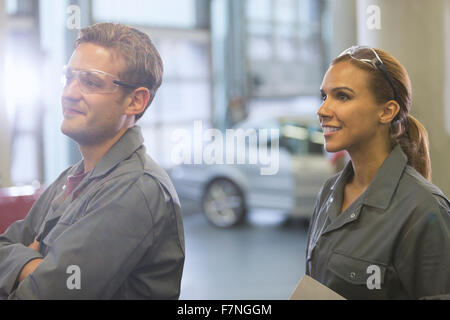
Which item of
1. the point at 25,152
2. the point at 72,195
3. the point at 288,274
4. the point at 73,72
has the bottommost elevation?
the point at 288,274

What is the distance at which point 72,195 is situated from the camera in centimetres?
129

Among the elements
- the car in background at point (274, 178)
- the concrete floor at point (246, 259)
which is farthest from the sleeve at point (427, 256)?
the car in background at point (274, 178)

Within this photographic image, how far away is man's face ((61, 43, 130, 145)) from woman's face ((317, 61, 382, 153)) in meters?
0.52

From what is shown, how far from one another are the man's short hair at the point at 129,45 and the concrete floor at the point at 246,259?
241cm

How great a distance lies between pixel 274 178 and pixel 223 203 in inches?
27.7

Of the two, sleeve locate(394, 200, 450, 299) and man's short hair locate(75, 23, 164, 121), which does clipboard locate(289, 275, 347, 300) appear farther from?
man's short hair locate(75, 23, 164, 121)

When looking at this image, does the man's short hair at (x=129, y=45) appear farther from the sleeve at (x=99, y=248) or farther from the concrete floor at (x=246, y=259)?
the concrete floor at (x=246, y=259)

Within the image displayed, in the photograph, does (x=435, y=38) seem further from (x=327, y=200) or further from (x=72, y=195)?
(x=72, y=195)

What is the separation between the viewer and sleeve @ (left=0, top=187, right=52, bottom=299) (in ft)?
3.80

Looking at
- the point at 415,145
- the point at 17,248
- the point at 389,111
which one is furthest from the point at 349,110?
the point at 17,248

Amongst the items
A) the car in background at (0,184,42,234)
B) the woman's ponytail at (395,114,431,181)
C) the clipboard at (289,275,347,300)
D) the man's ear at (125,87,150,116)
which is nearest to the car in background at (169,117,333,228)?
the car in background at (0,184,42,234)

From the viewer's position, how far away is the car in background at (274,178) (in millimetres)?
5141
